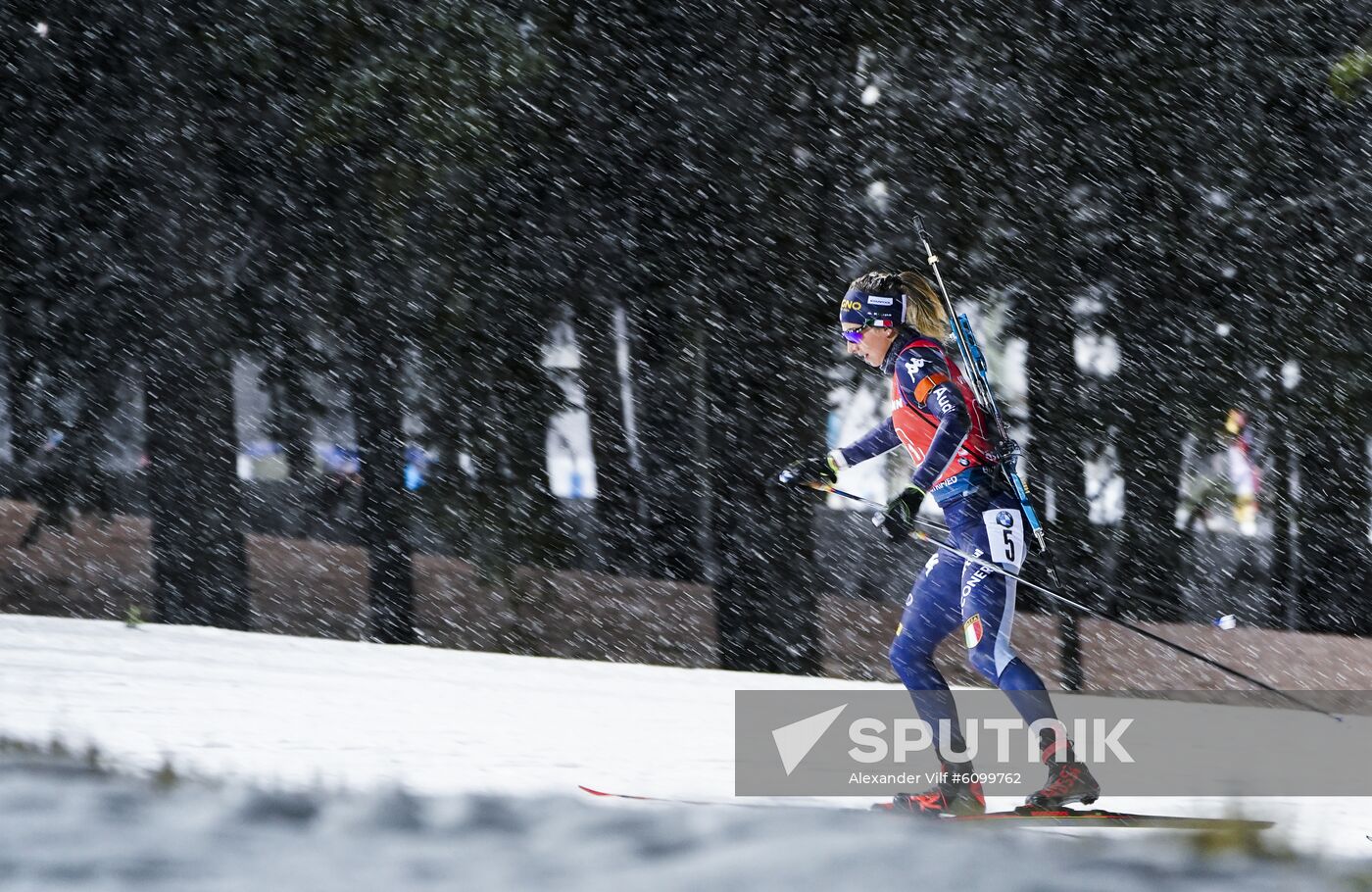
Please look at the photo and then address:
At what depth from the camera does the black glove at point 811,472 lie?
5754 mm

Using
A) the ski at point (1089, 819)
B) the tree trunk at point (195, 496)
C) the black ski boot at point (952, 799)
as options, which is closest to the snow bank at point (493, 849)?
the ski at point (1089, 819)

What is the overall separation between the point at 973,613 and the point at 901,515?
48cm

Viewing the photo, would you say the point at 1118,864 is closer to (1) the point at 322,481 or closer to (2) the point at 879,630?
(2) the point at 879,630

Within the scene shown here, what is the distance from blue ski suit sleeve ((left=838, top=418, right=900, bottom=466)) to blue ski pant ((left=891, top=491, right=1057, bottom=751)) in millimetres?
398

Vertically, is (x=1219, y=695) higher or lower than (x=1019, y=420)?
lower

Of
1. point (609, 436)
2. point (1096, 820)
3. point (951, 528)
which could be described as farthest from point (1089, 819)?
point (609, 436)

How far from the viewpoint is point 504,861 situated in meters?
4.27

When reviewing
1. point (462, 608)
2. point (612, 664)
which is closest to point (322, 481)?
point (462, 608)

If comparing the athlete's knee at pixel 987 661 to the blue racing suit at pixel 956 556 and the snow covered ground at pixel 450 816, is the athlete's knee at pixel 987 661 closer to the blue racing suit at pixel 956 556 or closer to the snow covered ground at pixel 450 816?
the blue racing suit at pixel 956 556

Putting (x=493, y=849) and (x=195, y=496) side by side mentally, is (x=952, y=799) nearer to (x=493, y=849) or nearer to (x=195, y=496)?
(x=493, y=849)

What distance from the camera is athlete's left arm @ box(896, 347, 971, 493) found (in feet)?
17.6

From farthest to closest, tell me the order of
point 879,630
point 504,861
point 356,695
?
point 879,630, point 356,695, point 504,861

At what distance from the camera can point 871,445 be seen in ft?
19.4

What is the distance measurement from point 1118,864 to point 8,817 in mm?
3057
